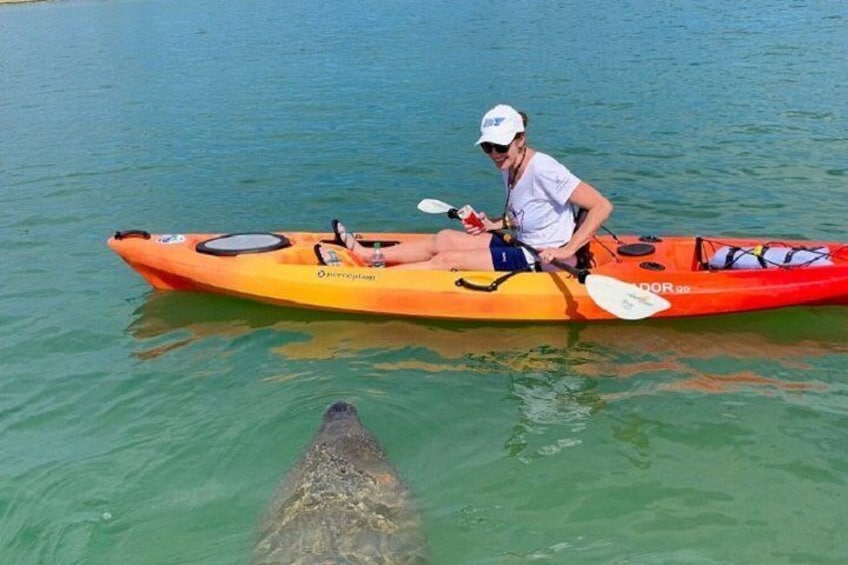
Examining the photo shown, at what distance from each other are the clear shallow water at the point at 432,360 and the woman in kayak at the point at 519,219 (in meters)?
0.61

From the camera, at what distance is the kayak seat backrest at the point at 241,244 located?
7.61 m

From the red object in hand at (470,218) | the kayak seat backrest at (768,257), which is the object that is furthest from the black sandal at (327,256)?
the kayak seat backrest at (768,257)

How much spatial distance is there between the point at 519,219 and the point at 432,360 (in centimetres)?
133

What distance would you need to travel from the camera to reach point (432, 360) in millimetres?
6617

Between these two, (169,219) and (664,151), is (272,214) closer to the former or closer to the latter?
(169,219)

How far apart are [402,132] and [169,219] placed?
199 inches

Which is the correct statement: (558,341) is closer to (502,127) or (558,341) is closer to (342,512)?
(502,127)

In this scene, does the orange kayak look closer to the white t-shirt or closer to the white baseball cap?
the white t-shirt

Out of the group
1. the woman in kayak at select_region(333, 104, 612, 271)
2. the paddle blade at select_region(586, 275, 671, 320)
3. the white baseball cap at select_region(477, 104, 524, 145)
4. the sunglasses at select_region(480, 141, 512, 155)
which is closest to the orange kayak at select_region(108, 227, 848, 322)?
the paddle blade at select_region(586, 275, 671, 320)

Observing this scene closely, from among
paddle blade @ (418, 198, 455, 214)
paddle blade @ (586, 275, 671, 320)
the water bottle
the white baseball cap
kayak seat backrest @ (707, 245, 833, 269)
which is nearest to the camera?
the white baseball cap

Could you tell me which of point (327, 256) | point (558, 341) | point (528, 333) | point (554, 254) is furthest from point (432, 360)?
point (327, 256)

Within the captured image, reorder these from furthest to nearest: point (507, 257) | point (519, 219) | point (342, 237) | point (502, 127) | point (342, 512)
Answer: point (342, 237) → point (507, 257) → point (519, 219) → point (502, 127) → point (342, 512)

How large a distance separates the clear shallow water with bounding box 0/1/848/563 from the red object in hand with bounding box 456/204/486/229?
89 centimetres

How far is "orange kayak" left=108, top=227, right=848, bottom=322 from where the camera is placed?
6.66m
